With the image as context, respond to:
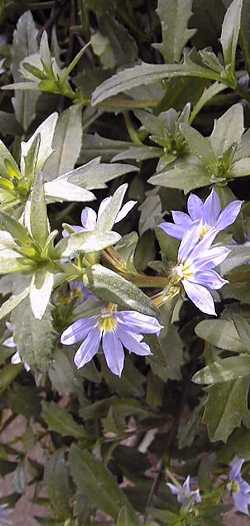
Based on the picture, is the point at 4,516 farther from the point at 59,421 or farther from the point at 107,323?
the point at 107,323

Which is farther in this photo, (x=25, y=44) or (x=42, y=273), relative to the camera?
(x=25, y=44)

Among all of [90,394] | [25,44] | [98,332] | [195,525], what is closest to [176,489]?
[195,525]

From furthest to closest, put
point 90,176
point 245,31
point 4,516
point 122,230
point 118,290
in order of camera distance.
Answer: point 4,516, point 122,230, point 245,31, point 90,176, point 118,290

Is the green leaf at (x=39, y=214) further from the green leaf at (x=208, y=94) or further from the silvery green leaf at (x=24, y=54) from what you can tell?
the silvery green leaf at (x=24, y=54)

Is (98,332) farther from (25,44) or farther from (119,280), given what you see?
(25,44)

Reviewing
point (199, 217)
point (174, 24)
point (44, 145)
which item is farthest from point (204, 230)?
point (174, 24)
